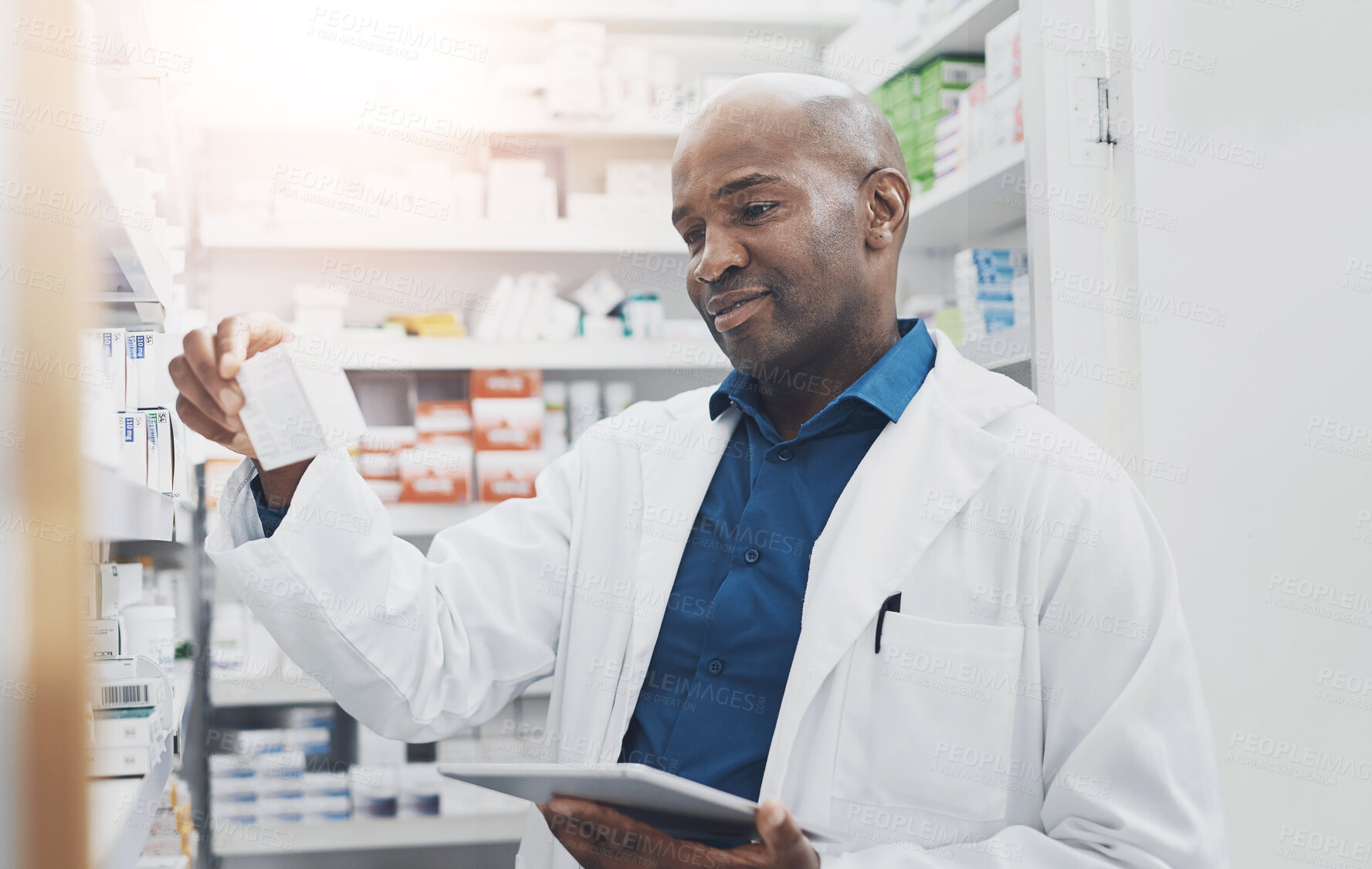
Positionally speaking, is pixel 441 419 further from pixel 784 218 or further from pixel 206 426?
pixel 206 426

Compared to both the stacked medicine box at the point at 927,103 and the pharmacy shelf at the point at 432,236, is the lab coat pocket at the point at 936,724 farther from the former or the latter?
the pharmacy shelf at the point at 432,236

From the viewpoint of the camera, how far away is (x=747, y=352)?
140cm

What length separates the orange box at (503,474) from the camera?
9.96 feet

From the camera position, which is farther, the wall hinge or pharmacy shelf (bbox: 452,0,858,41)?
pharmacy shelf (bbox: 452,0,858,41)

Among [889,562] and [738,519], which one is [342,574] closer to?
[738,519]

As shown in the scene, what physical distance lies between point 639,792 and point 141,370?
0.92 meters

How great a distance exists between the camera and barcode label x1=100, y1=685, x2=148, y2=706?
116cm

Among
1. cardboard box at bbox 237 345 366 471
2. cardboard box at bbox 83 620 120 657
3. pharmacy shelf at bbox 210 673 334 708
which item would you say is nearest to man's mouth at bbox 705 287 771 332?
cardboard box at bbox 237 345 366 471

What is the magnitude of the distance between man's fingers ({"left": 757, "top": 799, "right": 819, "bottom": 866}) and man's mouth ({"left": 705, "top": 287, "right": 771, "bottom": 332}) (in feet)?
2.12

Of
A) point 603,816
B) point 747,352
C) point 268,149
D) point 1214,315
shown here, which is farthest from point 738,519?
point 268,149

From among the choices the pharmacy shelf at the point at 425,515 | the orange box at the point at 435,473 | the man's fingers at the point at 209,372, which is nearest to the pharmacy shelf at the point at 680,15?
the orange box at the point at 435,473

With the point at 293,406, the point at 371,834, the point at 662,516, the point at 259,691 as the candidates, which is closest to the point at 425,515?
the point at 259,691

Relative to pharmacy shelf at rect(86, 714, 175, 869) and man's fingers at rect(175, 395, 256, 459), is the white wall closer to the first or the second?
man's fingers at rect(175, 395, 256, 459)

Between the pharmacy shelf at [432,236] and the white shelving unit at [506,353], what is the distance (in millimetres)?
272
